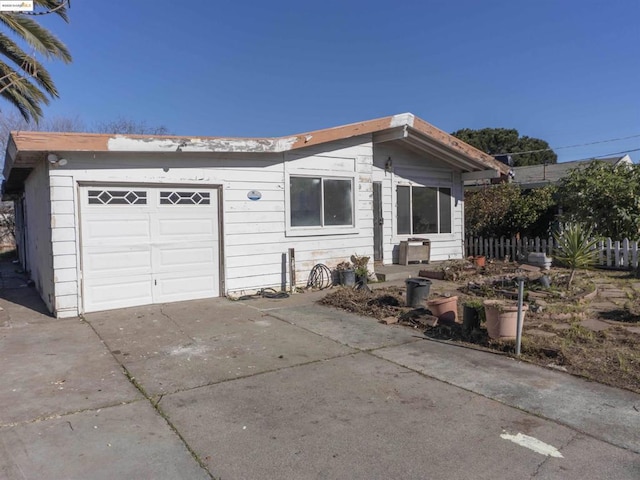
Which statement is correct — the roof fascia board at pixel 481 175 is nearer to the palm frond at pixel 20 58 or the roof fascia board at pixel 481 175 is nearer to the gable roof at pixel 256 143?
the gable roof at pixel 256 143

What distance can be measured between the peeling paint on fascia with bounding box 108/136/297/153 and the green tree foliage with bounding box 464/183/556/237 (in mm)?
8951

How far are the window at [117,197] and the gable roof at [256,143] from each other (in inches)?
29.5

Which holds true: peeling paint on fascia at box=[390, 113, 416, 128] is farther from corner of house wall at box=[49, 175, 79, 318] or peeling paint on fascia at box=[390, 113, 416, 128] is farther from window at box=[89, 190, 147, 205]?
corner of house wall at box=[49, 175, 79, 318]

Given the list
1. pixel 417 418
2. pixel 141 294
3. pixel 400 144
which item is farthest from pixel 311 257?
pixel 417 418

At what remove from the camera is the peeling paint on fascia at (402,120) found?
10.8 m

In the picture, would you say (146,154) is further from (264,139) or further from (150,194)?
(264,139)

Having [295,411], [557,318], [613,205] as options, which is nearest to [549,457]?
[295,411]

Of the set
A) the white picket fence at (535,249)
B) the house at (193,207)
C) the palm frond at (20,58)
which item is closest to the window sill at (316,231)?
the house at (193,207)

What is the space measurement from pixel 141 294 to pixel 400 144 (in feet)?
25.5

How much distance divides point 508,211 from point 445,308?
1001 centimetres

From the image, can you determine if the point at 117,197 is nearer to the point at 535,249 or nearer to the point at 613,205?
the point at 613,205

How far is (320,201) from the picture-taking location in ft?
33.5

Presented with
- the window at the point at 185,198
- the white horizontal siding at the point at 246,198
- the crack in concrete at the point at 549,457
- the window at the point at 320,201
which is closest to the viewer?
the crack in concrete at the point at 549,457

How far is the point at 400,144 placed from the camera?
41.1 ft
